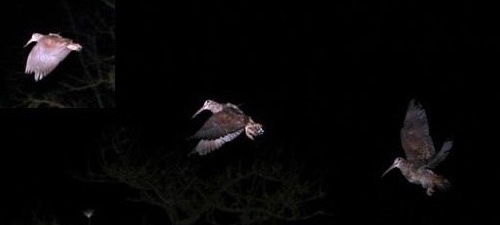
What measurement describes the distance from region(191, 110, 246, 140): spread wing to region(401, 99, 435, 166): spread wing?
733mm

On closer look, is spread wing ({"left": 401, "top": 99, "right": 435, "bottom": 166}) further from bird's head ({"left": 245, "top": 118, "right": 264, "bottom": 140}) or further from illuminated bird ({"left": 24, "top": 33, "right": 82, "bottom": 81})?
illuminated bird ({"left": 24, "top": 33, "right": 82, "bottom": 81})

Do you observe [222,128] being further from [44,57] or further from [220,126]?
[44,57]

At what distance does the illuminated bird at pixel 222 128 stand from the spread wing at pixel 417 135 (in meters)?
0.65

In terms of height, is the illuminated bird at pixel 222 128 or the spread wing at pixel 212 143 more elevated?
the illuminated bird at pixel 222 128

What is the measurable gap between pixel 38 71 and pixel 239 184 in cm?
109

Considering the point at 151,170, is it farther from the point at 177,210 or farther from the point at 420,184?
the point at 420,184

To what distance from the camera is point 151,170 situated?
2775mm

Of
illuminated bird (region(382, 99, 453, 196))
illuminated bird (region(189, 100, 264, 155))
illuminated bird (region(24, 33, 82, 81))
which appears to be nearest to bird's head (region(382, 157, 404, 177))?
illuminated bird (region(382, 99, 453, 196))

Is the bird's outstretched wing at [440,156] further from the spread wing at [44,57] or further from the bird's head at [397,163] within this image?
the spread wing at [44,57]

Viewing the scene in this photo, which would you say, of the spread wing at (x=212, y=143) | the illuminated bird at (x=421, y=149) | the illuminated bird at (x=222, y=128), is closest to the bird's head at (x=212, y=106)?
the illuminated bird at (x=222, y=128)

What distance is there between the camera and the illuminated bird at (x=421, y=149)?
8.74ft

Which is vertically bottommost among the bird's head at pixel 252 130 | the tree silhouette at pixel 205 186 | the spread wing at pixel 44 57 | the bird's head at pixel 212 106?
the tree silhouette at pixel 205 186

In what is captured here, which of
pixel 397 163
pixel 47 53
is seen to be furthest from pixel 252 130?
pixel 47 53

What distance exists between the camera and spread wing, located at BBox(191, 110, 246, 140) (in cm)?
261
